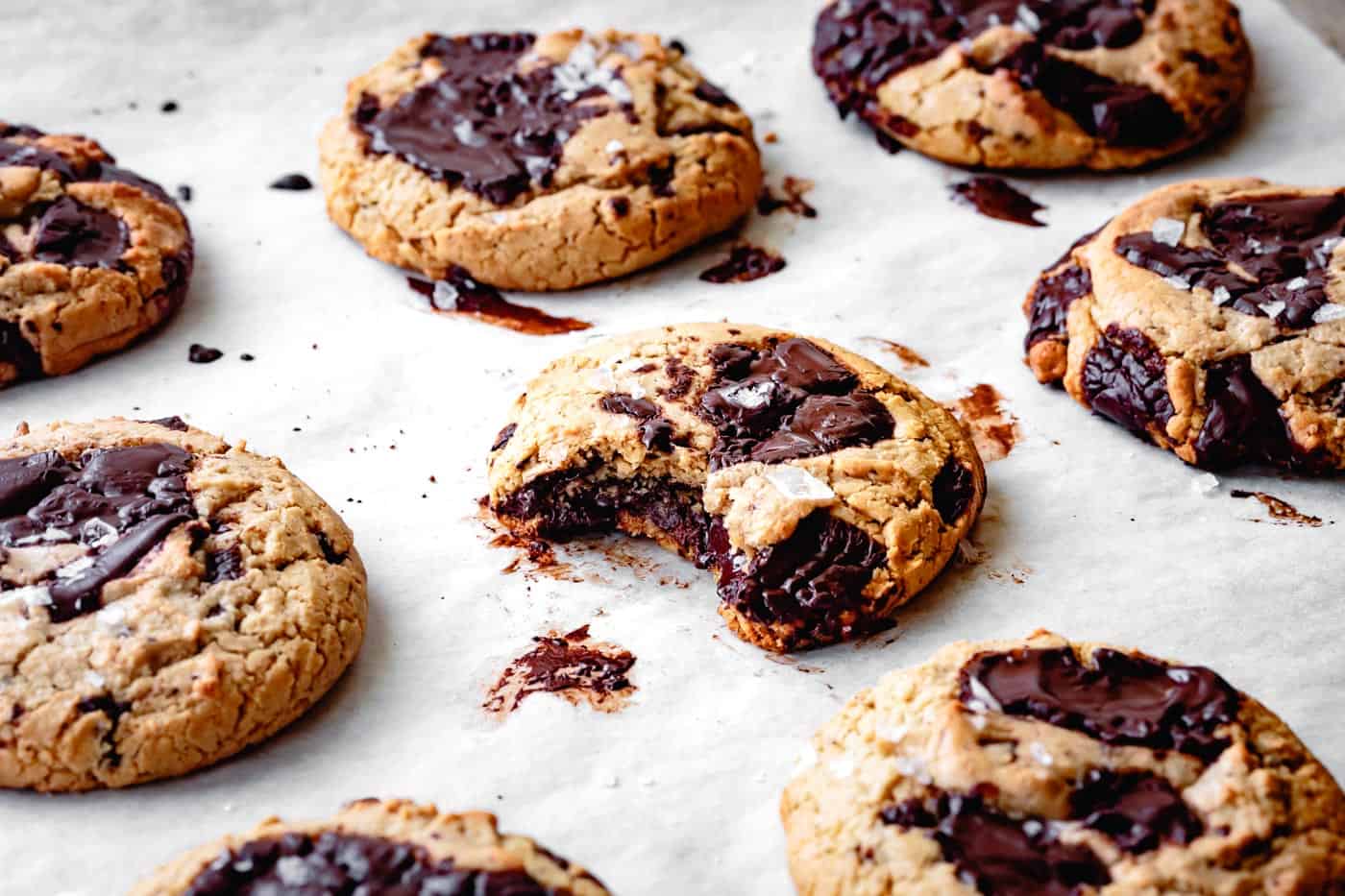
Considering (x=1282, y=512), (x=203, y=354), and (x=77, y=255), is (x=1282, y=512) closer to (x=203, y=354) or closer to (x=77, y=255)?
(x=203, y=354)

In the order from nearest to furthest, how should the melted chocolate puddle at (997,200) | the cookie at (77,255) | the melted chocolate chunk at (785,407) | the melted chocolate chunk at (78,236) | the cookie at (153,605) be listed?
the cookie at (153,605) < the melted chocolate chunk at (785,407) < the cookie at (77,255) < the melted chocolate chunk at (78,236) < the melted chocolate puddle at (997,200)

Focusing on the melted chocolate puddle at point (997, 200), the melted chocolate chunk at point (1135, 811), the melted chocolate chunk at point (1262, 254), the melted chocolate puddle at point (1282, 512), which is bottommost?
the melted chocolate puddle at point (1282, 512)

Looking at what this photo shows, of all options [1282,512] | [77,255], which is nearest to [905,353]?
[1282,512]

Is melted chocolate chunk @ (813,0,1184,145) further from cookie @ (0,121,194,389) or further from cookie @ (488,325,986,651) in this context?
cookie @ (0,121,194,389)

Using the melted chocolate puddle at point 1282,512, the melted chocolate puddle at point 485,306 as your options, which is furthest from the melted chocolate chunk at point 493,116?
the melted chocolate puddle at point 1282,512

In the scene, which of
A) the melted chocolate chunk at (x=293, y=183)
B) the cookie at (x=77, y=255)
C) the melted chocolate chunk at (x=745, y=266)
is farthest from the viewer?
the melted chocolate chunk at (x=293, y=183)

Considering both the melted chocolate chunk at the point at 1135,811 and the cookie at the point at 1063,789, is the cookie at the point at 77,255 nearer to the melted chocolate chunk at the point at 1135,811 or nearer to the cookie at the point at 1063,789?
the cookie at the point at 1063,789
